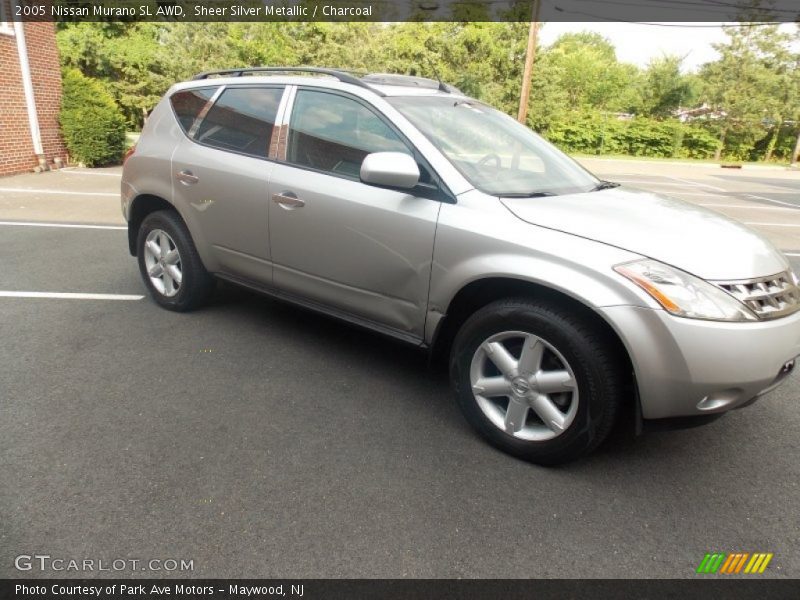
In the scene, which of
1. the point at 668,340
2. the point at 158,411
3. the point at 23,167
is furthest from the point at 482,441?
the point at 23,167

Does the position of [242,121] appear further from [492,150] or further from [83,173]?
[83,173]

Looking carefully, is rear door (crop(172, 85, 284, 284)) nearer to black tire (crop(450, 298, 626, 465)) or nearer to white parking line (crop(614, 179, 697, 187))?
black tire (crop(450, 298, 626, 465))

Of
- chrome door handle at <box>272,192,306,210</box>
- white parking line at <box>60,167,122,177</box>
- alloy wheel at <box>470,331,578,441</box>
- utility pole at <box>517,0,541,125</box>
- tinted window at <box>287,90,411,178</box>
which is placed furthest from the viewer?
utility pole at <box>517,0,541,125</box>

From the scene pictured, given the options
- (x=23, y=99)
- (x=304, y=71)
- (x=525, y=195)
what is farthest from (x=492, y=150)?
(x=23, y=99)

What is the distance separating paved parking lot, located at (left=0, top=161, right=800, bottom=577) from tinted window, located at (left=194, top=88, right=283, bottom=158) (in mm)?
1347

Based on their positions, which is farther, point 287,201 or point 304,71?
point 304,71

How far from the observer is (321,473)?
255 centimetres

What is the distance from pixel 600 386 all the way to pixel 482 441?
2.45ft

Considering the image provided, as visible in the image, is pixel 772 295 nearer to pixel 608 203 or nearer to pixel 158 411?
pixel 608 203

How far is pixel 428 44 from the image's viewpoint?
3191 cm

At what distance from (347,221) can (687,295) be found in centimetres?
172

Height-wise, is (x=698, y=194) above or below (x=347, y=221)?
below

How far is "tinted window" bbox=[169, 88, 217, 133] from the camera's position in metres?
4.00

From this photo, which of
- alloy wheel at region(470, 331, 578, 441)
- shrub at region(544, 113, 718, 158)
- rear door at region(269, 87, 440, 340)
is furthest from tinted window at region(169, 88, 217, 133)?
shrub at region(544, 113, 718, 158)
